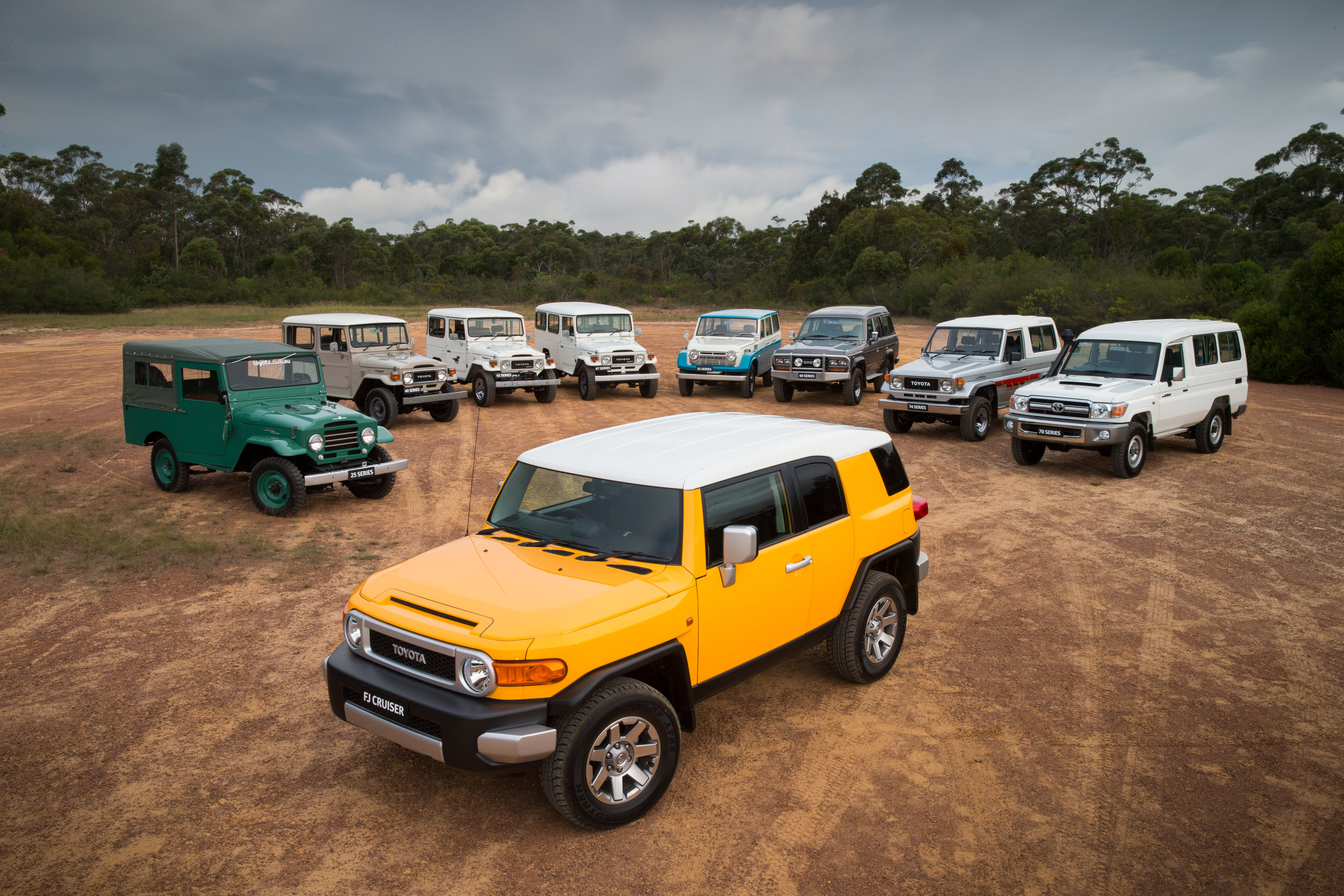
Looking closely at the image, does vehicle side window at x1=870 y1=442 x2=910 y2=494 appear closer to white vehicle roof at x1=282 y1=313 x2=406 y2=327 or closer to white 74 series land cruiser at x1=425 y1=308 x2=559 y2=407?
white vehicle roof at x1=282 y1=313 x2=406 y2=327

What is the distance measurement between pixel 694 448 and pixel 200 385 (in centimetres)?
785

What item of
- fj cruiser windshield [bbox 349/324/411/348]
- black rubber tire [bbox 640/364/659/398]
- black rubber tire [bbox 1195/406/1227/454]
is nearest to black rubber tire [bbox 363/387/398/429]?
fj cruiser windshield [bbox 349/324/411/348]

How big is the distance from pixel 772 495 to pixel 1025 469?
29.5 feet

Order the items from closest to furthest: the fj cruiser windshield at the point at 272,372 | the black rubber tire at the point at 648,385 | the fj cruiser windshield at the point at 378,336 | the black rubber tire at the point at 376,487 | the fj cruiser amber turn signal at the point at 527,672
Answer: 1. the fj cruiser amber turn signal at the point at 527,672
2. the fj cruiser windshield at the point at 272,372
3. the black rubber tire at the point at 376,487
4. the fj cruiser windshield at the point at 378,336
5. the black rubber tire at the point at 648,385

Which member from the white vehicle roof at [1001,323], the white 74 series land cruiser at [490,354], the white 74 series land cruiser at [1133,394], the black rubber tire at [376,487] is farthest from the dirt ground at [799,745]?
the white 74 series land cruiser at [490,354]

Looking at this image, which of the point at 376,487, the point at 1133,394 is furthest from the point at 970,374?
the point at 376,487

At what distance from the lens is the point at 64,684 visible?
18.2 ft

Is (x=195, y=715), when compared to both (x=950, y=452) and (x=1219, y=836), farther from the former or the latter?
(x=950, y=452)

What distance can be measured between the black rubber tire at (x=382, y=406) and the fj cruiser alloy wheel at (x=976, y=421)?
10162 millimetres

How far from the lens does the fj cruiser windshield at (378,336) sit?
1545 cm

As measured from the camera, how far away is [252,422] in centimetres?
961

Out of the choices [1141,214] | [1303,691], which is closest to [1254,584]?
[1303,691]

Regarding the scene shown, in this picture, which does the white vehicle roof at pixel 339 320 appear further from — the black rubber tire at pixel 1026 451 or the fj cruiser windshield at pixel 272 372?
the black rubber tire at pixel 1026 451

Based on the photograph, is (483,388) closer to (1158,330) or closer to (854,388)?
(854,388)
